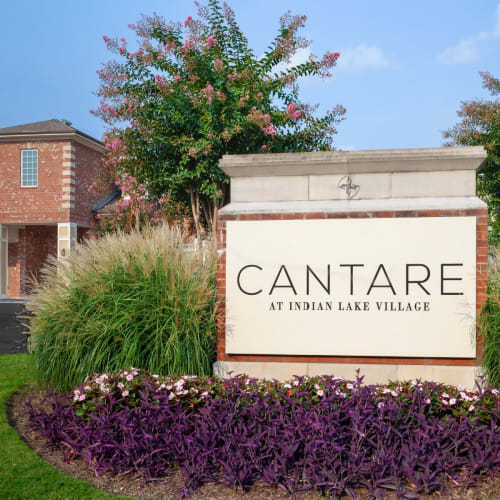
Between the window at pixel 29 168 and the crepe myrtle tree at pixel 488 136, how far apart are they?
61.2 feet

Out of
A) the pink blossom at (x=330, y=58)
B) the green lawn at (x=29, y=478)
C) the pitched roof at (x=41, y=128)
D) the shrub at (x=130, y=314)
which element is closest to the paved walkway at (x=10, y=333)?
the shrub at (x=130, y=314)

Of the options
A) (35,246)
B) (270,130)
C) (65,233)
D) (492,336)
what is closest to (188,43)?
(270,130)

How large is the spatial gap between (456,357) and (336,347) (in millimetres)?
1193

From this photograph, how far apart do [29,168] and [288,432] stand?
23479 millimetres

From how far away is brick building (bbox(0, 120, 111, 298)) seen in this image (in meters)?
23.2

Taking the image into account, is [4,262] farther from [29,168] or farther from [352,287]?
[352,287]

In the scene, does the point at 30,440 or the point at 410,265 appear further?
the point at 410,265

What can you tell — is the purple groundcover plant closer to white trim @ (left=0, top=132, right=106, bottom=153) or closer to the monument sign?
the monument sign

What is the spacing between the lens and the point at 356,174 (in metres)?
5.23

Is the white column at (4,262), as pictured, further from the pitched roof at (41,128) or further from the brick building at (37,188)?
the pitched roof at (41,128)

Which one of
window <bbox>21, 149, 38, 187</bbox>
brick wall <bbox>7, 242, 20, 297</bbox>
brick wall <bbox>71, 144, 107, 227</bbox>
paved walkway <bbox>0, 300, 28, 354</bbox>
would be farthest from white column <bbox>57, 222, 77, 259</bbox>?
paved walkway <bbox>0, 300, 28, 354</bbox>

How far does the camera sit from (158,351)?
505cm

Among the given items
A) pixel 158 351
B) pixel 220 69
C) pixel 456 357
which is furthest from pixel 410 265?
pixel 220 69

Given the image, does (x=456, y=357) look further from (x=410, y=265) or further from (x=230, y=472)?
(x=230, y=472)
